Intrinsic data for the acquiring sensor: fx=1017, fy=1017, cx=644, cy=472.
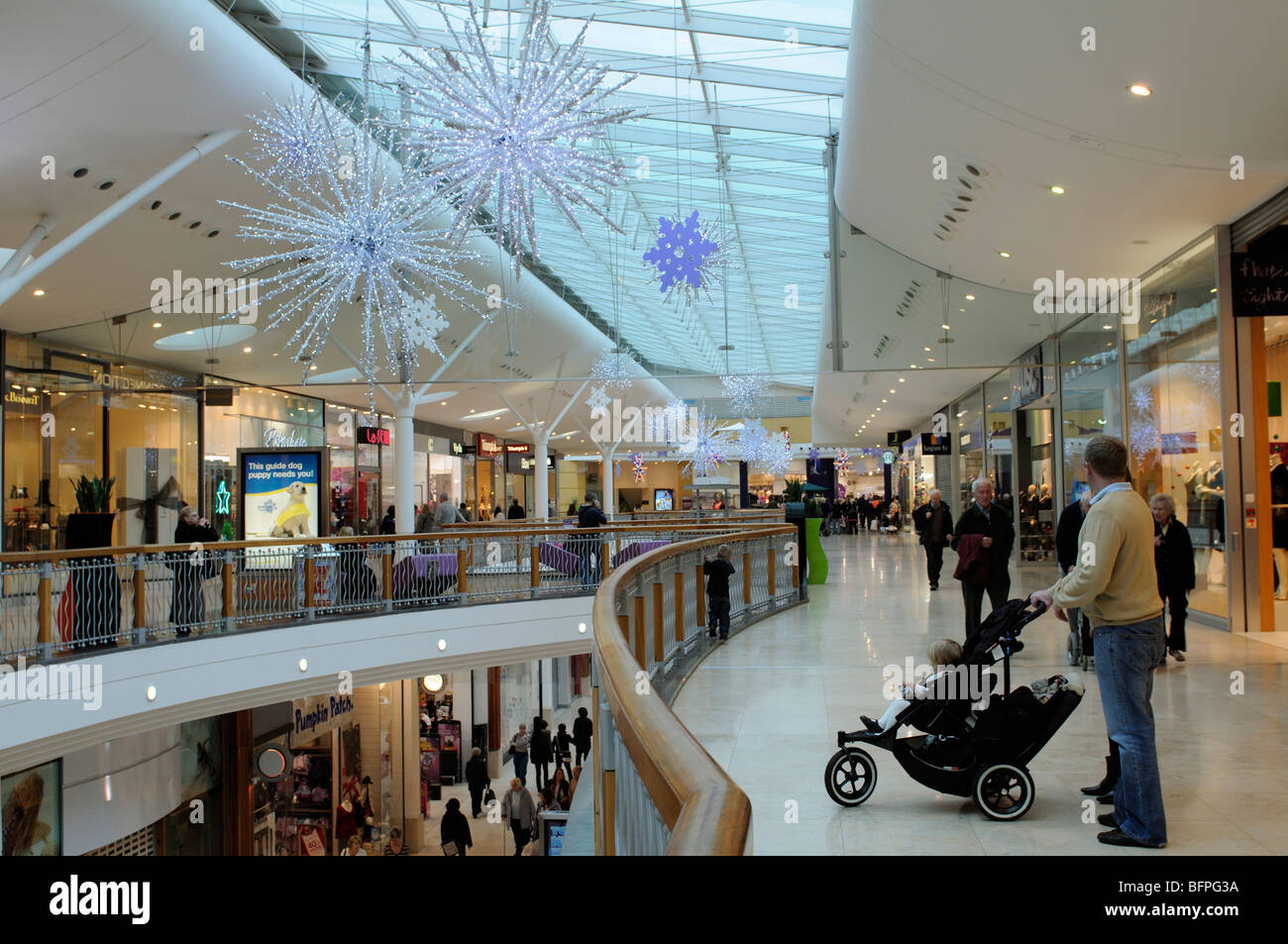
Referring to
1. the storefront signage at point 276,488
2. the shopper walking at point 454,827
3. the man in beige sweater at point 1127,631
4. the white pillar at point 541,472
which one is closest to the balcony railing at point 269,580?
the storefront signage at point 276,488

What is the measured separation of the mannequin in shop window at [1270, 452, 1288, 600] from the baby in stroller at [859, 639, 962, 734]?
9.31 meters

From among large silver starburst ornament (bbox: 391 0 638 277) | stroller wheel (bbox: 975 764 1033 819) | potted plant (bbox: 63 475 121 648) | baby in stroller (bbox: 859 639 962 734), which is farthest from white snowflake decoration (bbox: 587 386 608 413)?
stroller wheel (bbox: 975 764 1033 819)

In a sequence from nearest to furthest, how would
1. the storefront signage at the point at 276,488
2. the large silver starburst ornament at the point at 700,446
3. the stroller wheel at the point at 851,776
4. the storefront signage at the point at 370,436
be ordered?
the stroller wheel at the point at 851,776, the storefront signage at the point at 276,488, the storefront signage at the point at 370,436, the large silver starburst ornament at the point at 700,446

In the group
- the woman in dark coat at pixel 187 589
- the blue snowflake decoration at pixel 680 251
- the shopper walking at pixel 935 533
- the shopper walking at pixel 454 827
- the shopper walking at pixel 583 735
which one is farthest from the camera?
the shopper walking at pixel 583 735

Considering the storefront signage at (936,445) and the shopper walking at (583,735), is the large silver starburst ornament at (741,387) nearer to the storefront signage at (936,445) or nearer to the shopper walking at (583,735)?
the shopper walking at (583,735)

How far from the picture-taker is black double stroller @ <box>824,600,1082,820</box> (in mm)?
4461

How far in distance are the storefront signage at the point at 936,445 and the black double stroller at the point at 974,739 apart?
2724 cm

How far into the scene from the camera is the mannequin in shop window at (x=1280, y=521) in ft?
39.4

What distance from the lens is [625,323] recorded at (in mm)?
28469

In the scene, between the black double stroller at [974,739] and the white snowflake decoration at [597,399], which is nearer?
the black double stroller at [974,739]

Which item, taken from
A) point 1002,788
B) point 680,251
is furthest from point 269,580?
point 1002,788

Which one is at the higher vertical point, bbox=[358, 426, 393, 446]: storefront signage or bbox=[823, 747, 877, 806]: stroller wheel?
bbox=[358, 426, 393, 446]: storefront signage

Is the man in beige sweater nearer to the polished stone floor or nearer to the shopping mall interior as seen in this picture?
the shopping mall interior
